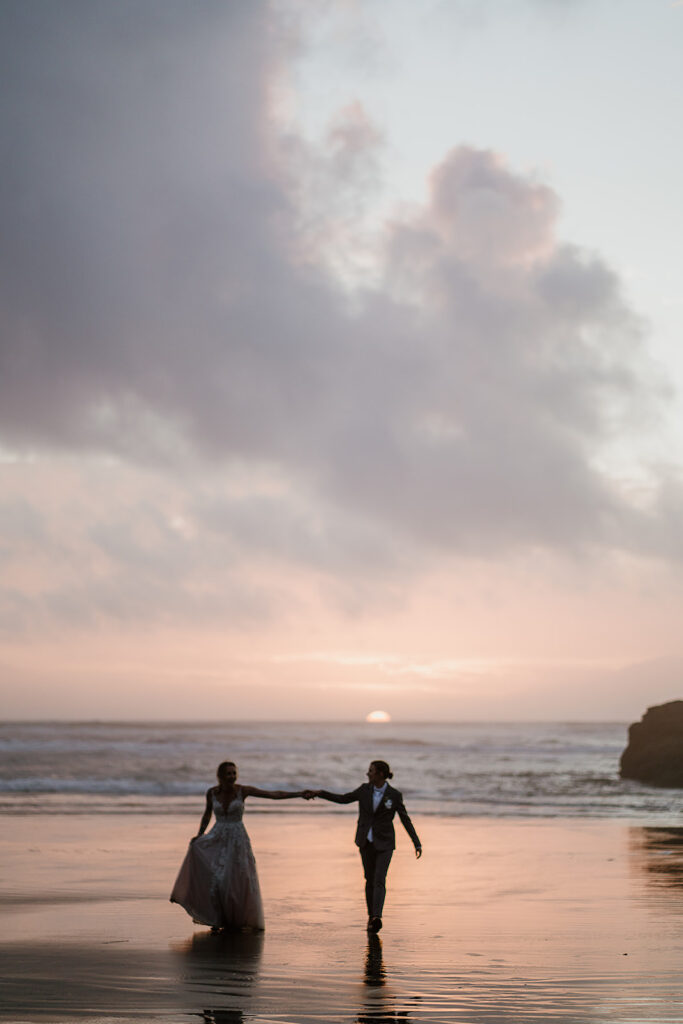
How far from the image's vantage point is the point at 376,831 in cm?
1140

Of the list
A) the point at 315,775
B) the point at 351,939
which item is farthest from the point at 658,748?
the point at 351,939

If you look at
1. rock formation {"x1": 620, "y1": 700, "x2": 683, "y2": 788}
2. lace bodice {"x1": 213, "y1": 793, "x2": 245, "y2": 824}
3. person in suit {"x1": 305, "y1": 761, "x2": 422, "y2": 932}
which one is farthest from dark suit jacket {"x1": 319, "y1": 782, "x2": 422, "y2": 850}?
rock formation {"x1": 620, "y1": 700, "x2": 683, "y2": 788}

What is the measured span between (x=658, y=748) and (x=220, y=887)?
106ft

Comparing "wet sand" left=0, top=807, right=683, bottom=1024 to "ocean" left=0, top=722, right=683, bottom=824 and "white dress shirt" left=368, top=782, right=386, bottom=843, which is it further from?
"ocean" left=0, top=722, right=683, bottom=824

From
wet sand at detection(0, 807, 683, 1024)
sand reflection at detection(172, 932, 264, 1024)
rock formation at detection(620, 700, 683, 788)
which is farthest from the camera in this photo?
rock formation at detection(620, 700, 683, 788)

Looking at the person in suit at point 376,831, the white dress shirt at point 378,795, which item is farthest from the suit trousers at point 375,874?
the white dress shirt at point 378,795

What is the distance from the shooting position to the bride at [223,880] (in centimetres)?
1120

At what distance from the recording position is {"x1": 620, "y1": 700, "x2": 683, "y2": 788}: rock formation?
3778 cm

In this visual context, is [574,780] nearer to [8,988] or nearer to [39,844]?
[39,844]

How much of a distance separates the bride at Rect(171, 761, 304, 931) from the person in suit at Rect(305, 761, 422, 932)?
1.02 m

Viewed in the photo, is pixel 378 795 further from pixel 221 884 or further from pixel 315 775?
pixel 315 775

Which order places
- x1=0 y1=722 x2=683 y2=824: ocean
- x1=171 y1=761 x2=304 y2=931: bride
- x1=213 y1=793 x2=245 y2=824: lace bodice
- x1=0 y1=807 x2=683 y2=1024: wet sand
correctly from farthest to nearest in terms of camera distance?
x1=0 y1=722 x2=683 y2=824: ocean, x1=213 y1=793 x2=245 y2=824: lace bodice, x1=171 y1=761 x2=304 y2=931: bride, x1=0 y1=807 x2=683 y2=1024: wet sand

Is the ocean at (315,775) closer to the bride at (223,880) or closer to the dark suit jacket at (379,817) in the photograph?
the bride at (223,880)

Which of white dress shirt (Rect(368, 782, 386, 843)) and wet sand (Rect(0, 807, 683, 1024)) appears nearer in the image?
wet sand (Rect(0, 807, 683, 1024))
